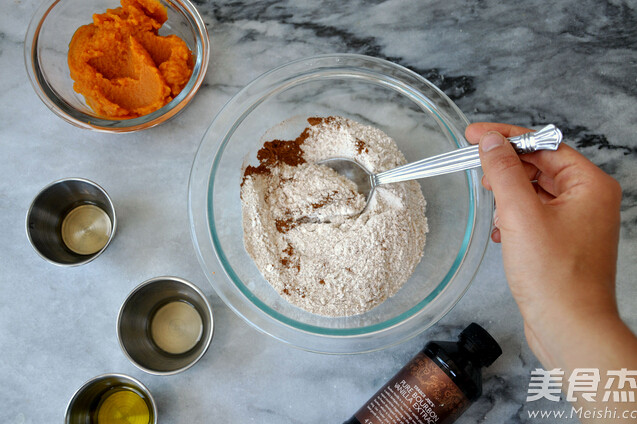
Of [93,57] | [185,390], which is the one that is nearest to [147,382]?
[185,390]

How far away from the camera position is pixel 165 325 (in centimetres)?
140

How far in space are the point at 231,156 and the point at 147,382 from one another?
29.3 inches

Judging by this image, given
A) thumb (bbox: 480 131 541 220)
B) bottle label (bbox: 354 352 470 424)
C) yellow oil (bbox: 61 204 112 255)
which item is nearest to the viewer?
thumb (bbox: 480 131 541 220)

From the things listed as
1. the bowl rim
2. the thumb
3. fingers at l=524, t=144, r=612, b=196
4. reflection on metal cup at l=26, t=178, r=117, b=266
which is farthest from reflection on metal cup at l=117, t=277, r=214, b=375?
fingers at l=524, t=144, r=612, b=196

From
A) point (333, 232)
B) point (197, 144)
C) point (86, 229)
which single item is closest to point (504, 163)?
point (333, 232)

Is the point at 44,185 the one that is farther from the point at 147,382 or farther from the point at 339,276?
the point at 339,276

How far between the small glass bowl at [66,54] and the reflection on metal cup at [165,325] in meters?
0.50

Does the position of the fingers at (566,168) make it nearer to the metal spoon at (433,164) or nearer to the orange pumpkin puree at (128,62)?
the metal spoon at (433,164)

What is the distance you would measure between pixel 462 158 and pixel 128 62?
40.3 inches

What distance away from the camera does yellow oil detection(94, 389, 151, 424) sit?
4.33ft

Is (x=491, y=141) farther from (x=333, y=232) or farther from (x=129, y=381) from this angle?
(x=129, y=381)

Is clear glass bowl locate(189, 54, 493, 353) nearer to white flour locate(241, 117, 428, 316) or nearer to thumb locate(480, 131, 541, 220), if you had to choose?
white flour locate(241, 117, 428, 316)

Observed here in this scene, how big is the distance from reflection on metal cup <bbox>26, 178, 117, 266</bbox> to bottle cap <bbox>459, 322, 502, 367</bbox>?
108 cm

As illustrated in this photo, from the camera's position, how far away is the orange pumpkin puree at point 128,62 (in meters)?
1.34
